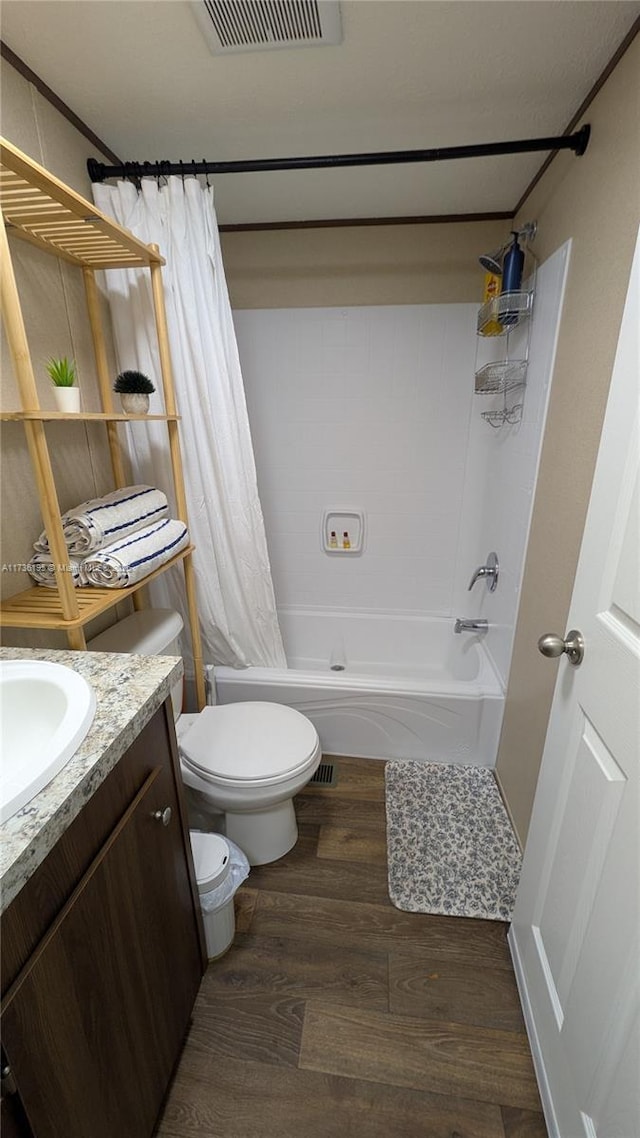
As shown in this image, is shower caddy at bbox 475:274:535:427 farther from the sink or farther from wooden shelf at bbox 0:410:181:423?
the sink

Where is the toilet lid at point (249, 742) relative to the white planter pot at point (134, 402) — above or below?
below

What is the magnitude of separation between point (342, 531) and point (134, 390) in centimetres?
139

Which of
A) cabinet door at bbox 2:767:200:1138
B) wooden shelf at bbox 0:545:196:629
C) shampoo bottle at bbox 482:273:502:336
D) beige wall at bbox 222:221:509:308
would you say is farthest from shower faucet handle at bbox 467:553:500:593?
cabinet door at bbox 2:767:200:1138

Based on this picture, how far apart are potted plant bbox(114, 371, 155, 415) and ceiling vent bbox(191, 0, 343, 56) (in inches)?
29.2

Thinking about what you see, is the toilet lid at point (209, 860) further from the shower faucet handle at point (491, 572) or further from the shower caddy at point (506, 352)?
the shower caddy at point (506, 352)

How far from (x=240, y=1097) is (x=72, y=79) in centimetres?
243

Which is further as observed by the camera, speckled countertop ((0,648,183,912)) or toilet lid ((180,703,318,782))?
toilet lid ((180,703,318,782))

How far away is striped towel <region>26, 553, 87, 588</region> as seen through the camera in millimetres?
1117

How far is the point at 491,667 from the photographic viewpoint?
6.43ft

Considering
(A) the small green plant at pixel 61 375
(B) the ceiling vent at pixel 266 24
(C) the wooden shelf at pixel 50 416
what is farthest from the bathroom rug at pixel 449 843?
(B) the ceiling vent at pixel 266 24

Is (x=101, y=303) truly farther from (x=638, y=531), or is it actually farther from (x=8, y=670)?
(x=638, y=531)

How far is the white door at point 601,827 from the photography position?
2.28 ft

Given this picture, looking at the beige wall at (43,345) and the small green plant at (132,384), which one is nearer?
the beige wall at (43,345)

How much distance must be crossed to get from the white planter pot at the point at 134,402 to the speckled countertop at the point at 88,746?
2.39 feet
